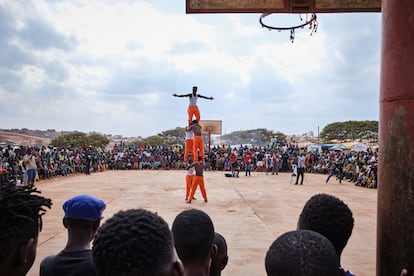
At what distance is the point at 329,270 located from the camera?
1.37 meters

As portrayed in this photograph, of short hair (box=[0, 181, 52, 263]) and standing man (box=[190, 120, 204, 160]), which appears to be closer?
short hair (box=[0, 181, 52, 263])

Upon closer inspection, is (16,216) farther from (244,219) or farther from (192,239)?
(244,219)

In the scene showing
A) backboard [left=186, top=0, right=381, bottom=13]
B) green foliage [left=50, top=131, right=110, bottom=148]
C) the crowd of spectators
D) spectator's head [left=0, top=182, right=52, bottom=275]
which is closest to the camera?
spectator's head [left=0, top=182, right=52, bottom=275]

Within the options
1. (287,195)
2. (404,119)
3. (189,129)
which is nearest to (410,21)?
(404,119)

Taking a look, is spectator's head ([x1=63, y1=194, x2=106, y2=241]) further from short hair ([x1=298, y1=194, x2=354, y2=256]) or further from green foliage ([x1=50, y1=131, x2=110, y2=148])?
green foliage ([x1=50, y1=131, x2=110, y2=148])

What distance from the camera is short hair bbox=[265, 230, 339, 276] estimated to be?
1348 millimetres

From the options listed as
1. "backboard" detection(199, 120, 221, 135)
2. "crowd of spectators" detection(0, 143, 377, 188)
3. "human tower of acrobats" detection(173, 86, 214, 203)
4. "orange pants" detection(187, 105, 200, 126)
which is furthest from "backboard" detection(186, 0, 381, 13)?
"backboard" detection(199, 120, 221, 135)

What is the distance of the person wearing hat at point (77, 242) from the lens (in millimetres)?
2041

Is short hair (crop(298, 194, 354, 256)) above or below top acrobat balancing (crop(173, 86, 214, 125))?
below

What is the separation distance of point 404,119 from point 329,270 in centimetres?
155

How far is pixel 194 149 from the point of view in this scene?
11.6 meters

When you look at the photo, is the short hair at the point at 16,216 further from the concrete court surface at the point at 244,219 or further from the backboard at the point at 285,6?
the backboard at the point at 285,6

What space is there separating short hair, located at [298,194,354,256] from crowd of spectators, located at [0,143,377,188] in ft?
58.0

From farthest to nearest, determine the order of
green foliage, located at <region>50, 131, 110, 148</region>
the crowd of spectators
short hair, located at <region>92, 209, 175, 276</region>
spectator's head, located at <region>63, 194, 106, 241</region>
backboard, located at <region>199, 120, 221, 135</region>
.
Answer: green foliage, located at <region>50, 131, 110, 148</region>, backboard, located at <region>199, 120, 221, 135</region>, the crowd of spectators, spectator's head, located at <region>63, 194, 106, 241</region>, short hair, located at <region>92, 209, 175, 276</region>
